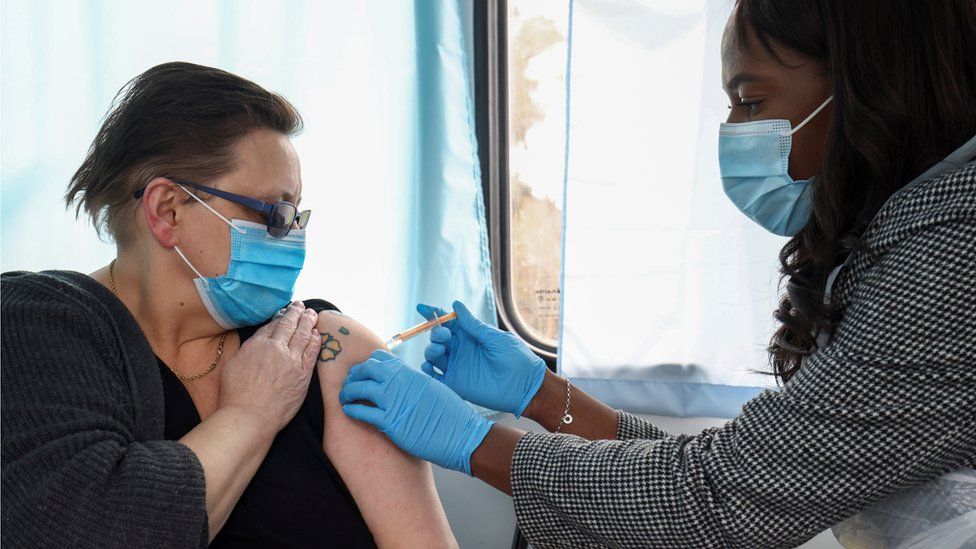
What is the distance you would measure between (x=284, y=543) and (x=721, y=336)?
1.50m

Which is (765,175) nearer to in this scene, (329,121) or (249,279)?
(249,279)

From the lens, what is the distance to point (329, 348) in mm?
1529

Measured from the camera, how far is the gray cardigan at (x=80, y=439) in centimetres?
105

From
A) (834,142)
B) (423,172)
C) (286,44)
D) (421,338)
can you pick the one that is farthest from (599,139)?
(834,142)

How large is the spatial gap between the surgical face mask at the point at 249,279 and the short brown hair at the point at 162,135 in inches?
3.3

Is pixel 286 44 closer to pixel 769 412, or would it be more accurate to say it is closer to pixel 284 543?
pixel 284 543

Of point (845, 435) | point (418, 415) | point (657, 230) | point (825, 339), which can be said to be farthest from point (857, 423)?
point (657, 230)

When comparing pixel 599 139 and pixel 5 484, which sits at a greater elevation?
pixel 599 139

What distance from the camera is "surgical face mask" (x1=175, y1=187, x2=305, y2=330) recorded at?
4.70 feet

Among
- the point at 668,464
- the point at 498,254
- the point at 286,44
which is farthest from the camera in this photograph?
the point at 498,254

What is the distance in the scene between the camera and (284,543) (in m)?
1.37

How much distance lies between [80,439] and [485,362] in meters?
0.86

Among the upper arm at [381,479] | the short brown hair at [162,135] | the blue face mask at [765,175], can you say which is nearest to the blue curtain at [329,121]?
the short brown hair at [162,135]

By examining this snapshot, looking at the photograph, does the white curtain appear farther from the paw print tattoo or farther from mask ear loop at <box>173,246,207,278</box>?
mask ear loop at <box>173,246,207,278</box>
